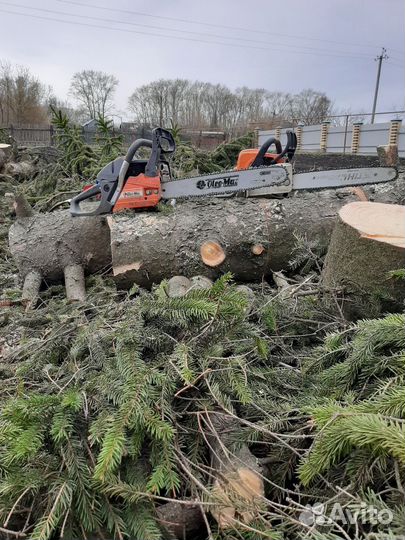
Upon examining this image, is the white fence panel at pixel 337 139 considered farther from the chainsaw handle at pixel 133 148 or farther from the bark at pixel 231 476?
the bark at pixel 231 476

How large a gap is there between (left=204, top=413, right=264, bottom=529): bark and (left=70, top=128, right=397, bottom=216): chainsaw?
3.05m

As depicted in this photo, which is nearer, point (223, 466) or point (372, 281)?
point (223, 466)

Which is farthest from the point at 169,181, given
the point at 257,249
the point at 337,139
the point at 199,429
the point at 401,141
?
the point at 337,139

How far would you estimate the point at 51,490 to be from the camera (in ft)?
4.29

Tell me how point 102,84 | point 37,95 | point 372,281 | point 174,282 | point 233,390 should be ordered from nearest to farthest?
point 233,390
point 372,281
point 174,282
point 37,95
point 102,84

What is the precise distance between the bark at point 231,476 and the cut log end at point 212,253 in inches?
87.2

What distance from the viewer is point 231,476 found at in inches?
55.2

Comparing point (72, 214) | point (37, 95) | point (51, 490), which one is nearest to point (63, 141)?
point (72, 214)

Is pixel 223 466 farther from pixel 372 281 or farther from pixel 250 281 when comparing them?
pixel 250 281

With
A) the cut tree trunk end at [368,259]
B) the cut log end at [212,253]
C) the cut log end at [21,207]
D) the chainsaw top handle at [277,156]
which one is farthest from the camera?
the chainsaw top handle at [277,156]

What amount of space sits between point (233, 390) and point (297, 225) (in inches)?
104

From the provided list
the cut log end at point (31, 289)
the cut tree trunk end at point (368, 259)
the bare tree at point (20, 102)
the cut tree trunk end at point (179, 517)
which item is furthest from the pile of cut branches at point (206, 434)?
the bare tree at point (20, 102)

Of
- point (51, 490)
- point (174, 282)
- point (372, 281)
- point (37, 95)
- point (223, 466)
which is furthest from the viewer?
point (37, 95)

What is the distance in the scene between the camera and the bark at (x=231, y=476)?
125 cm
